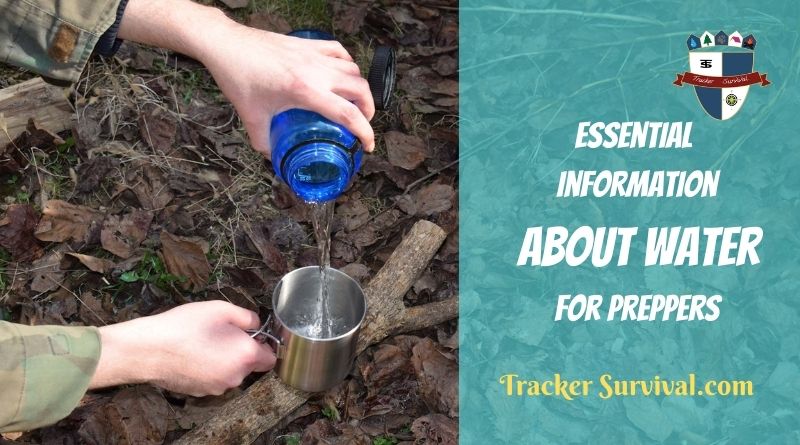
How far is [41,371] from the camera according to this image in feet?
8.00

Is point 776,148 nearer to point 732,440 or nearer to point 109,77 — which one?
point 732,440

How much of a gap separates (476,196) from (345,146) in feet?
4.42

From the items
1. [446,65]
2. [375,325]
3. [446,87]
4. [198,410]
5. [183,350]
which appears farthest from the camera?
[446,65]

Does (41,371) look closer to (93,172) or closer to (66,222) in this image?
(66,222)

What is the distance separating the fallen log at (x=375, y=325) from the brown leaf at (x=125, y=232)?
83cm

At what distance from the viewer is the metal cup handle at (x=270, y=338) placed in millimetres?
2986

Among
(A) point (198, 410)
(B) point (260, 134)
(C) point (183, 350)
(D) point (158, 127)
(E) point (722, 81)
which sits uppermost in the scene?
(B) point (260, 134)

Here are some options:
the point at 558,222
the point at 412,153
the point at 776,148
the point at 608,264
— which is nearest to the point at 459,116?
the point at 412,153

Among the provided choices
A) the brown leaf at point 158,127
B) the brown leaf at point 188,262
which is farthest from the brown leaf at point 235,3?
the brown leaf at point 188,262

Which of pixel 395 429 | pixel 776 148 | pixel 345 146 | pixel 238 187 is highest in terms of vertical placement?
pixel 345 146

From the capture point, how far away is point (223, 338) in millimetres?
2848

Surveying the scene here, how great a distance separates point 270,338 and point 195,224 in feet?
2.67

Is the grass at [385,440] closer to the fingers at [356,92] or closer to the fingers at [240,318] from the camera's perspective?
the fingers at [240,318]

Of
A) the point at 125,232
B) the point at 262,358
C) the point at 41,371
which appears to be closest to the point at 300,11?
the point at 125,232
